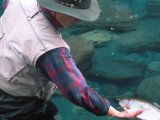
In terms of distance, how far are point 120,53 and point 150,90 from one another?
4.11 feet

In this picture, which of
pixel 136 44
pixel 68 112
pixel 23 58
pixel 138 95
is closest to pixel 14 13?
pixel 23 58

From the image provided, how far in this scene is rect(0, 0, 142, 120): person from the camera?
9.69 feet

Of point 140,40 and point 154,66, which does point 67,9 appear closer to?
point 154,66

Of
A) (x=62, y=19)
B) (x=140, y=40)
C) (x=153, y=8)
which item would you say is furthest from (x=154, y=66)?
(x=62, y=19)

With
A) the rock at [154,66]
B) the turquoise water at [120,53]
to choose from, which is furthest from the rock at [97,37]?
the rock at [154,66]

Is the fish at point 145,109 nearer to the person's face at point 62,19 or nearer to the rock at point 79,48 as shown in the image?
the person's face at point 62,19

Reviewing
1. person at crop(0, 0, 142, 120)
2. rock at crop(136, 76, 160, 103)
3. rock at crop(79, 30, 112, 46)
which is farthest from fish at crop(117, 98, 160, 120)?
rock at crop(79, 30, 112, 46)

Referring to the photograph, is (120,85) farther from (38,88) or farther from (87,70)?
(38,88)

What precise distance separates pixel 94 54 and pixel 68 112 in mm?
1695

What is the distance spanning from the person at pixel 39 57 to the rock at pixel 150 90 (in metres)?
2.23

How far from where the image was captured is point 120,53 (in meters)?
6.59

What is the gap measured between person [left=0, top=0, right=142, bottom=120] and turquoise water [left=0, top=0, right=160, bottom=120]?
4.68ft

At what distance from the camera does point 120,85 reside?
19.0 ft

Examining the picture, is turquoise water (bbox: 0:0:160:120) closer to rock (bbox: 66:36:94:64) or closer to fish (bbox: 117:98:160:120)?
rock (bbox: 66:36:94:64)
